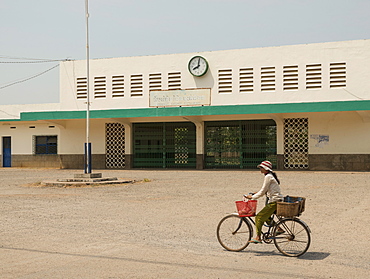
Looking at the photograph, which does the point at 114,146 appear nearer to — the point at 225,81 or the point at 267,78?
the point at 225,81

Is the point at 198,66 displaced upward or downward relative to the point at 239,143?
upward

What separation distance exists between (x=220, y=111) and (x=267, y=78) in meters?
3.49

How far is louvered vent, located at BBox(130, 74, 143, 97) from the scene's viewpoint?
31859 mm

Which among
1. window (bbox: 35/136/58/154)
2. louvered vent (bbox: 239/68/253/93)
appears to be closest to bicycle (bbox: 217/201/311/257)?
louvered vent (bbox: 239/68/253/93)

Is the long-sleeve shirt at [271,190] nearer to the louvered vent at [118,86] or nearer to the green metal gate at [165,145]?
the green metal gate at [165,145]

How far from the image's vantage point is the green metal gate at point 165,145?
32.2 meters

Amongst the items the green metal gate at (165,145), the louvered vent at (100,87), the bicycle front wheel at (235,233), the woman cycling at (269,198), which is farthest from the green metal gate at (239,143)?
the woman cycling at (269,198)

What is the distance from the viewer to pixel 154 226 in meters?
9.97

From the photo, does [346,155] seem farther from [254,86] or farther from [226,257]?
[226,257]

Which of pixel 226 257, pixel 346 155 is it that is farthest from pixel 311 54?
pixel 226 257

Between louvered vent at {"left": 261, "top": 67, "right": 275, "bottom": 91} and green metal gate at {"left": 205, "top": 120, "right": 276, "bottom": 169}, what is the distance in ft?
7.10

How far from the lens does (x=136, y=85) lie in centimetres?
3198

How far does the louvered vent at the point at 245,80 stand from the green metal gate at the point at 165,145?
434cm

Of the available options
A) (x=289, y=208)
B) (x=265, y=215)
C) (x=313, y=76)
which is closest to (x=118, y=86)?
(x=313, y=76)
